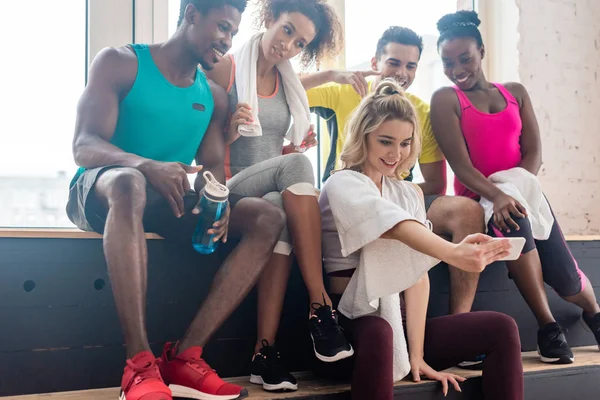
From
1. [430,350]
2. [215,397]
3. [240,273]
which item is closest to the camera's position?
[215,397]

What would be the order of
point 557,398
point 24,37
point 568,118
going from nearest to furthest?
point 557,398, point 24,37, point 568,118

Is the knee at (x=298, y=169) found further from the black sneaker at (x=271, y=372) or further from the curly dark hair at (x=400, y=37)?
the curly dark hair at (x=400, y=37)

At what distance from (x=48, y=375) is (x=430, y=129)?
4.41 feet


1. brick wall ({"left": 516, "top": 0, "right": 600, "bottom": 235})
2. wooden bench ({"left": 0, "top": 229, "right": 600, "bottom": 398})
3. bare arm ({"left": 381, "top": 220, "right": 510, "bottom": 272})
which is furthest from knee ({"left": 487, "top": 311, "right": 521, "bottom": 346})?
brick wall ({"left": 516, "top": 0, "right": 600, "bottom": 235})

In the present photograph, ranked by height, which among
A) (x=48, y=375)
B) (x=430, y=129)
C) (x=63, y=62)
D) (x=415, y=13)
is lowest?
(x=48, y=375)

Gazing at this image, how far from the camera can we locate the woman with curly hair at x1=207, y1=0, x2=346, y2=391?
1.44m

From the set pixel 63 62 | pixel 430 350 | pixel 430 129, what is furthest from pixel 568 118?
pixel 63 62

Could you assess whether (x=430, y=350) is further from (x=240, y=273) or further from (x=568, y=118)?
(x=568, y=118)

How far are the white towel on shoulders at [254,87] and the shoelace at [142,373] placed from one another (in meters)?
0.74

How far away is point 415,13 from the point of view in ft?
8.94

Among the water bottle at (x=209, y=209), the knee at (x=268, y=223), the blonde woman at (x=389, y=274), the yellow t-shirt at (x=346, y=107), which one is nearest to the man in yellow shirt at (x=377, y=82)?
the yellow t-shirt at (x=346, y=107)

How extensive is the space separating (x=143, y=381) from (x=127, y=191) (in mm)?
370

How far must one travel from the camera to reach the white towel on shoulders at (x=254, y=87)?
175 centimetres

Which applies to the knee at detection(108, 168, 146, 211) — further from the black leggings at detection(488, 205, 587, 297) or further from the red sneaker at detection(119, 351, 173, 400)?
the black leggings at detection(488, 205, 587, 297)
